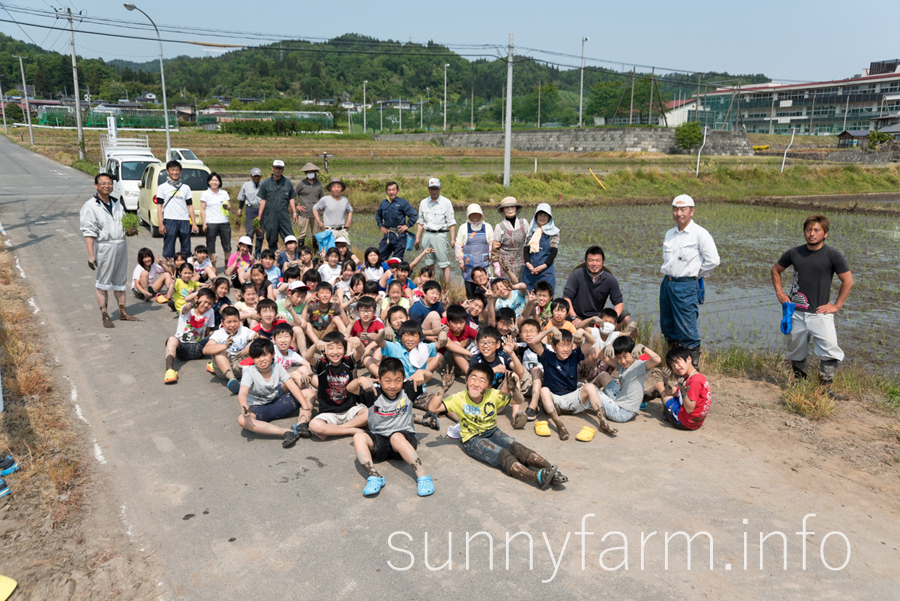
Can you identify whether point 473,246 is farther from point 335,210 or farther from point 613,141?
point 613,141

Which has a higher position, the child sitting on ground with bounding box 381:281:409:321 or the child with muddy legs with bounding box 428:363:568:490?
the child sitting on ground with bounding box 381:281:409:321

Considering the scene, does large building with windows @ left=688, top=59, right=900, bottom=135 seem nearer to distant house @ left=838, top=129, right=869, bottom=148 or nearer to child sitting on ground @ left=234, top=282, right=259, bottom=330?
distant house @ left=838, top=129, right=869, bottom=148

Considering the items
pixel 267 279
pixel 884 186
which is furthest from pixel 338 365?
pixel 884 186

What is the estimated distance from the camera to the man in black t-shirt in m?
5.79

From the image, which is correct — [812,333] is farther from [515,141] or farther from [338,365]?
[515,141]

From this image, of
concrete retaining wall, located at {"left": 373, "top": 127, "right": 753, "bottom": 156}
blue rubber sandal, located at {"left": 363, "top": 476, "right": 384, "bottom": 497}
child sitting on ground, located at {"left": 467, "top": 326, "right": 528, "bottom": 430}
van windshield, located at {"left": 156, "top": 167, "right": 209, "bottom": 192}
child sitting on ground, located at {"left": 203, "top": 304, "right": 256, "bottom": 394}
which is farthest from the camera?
concrete retaining wall, located at {"left": 373, "top": 127, "right": 753, "bottom": 156}

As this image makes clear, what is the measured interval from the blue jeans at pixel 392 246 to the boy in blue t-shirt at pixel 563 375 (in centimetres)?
423

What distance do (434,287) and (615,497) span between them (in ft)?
10.7

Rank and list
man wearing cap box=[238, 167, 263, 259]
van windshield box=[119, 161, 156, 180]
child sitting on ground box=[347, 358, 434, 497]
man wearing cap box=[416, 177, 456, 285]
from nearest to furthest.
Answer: child sitting on ground box=[347, 358, 434, 497], man wearing cap box=[416, 177, 456, 285], man wearing cap box=[238, 167, 263, 259], van windshield box=[119, 161, 156, 180]

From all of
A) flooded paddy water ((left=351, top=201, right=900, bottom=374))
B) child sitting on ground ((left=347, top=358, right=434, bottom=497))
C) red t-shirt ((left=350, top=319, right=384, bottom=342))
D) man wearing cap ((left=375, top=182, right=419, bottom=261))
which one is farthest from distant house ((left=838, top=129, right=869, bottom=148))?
child sitting on ground ((left=347, top=358, right=434, bottom=497))

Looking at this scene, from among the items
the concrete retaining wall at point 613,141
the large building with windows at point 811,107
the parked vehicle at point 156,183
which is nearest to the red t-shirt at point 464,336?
the parked vehicle at point 156,183

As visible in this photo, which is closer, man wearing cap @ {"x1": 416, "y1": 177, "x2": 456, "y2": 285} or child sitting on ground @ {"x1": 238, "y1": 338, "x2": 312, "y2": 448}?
child sitting on ground @ {"x1": 238, "y1": 338, "x2": 312, "y2": 448}

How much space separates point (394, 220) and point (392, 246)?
1.47 feet

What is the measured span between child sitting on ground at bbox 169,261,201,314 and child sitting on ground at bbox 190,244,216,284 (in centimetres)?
34
